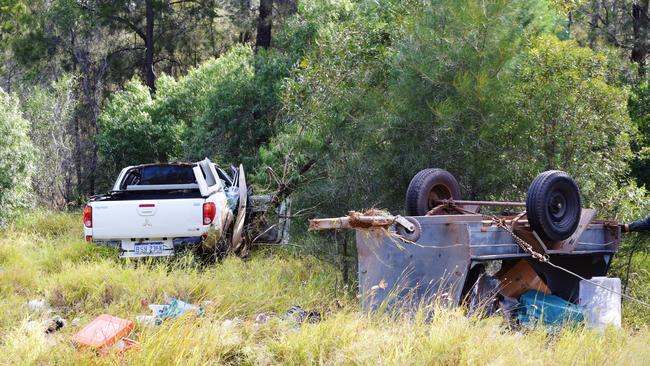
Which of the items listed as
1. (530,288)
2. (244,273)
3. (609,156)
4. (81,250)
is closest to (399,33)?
(609,156)

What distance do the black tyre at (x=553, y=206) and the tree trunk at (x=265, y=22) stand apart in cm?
1762

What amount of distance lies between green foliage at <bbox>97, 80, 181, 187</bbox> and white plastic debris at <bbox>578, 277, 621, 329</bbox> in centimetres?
1592

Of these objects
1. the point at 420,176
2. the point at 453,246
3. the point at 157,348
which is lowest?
the point at 157,348

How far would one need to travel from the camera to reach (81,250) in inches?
429

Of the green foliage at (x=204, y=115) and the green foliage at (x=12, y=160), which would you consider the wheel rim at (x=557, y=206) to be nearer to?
the green foliage at (x=204, y=115)

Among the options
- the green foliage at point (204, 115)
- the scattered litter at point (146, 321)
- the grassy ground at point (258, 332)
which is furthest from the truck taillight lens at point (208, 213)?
the green foliage at point (204, 115)

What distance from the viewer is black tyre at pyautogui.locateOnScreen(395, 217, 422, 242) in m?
6.25

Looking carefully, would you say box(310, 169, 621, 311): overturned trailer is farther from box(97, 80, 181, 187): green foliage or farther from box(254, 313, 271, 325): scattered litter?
box(97, 80, 181, 187): green foliage

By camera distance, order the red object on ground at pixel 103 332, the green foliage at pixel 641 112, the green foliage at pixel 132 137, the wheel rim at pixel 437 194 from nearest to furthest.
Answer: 1. the red object on ground at pixel 103 332
2. the wheel rim at pixel 437 194
3. the green foliage at pixel 641 112
4. the green foliage at pixel 132 137

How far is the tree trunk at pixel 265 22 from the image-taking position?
76.2 ft

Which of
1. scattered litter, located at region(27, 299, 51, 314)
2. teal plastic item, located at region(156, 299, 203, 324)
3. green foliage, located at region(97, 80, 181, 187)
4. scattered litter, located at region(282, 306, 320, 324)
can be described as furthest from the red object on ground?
green foliage, located at region(97, 80, 181, 187)

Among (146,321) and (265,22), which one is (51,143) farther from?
(146,321)

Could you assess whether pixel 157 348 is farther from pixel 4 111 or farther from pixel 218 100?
pixel 218 100

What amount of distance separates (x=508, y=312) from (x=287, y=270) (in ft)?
11.5
